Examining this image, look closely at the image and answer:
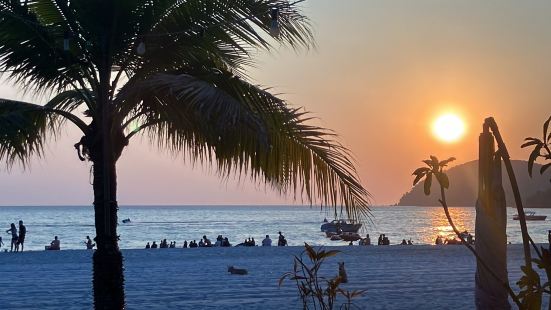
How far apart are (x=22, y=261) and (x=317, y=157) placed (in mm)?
23160

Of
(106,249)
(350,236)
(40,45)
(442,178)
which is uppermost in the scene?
(40,45)

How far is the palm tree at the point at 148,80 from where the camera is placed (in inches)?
334

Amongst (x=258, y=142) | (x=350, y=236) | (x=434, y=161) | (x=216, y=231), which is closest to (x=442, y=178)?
(x=434, y=161)

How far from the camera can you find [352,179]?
29.0 ft

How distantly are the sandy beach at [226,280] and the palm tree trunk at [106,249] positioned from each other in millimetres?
6536

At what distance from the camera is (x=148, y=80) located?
7.99m

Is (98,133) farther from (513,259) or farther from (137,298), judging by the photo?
(513,259)

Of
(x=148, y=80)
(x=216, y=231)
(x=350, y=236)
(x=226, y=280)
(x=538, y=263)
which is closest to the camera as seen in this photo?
(x=538, y=263)

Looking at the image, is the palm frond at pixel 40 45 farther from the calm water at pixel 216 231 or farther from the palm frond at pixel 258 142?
the calm water at pixel 216 231

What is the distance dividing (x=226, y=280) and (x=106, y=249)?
12261mm

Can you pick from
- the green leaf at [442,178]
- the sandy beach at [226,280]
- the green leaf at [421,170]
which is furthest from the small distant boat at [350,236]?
the green leaf at [442,178]

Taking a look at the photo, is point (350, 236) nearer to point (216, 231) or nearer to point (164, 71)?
point (216, 231)

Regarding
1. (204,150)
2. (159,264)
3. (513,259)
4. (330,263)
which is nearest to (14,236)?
(159,264)

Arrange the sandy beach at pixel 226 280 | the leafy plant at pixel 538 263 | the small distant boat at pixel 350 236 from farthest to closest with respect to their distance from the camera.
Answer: the small distant boat at pixel 350 236 < the sandy beach at pixel 226 280 < the leafy plant at pixel 538 263
